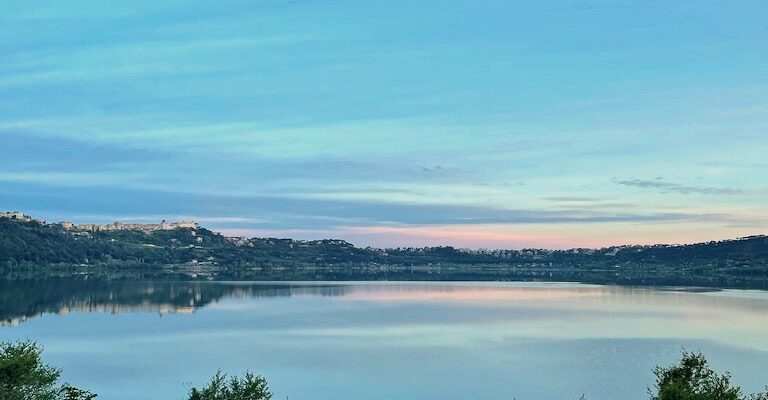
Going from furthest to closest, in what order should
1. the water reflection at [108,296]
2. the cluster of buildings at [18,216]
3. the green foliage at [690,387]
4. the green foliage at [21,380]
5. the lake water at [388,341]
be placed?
the cluster of buildings at [18,216]
the water reflection at [108,296]
the lake water at [388,341]
the green foliage at [21,380]
the green foliage at [690,387]

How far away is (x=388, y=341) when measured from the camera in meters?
39.8

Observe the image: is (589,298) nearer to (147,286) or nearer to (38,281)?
(147,286)

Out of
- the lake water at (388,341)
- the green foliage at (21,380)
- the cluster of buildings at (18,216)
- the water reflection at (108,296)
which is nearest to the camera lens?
the green foliage at (21,380)

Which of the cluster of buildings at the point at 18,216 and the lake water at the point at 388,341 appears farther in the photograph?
the cluster of buildings at the point at 18,216

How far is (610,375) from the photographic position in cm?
2866

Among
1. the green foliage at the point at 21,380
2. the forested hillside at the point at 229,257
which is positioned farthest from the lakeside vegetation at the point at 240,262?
the green foliage at the point at 21,380

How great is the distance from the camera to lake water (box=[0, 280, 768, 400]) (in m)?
27.4

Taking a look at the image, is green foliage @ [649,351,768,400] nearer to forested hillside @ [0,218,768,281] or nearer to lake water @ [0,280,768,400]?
lake water @ [0,280,768,400]

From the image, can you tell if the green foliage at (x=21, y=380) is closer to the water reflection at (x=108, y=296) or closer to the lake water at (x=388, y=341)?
the lake water at (x=388, y=341)

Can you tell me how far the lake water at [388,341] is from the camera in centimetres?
2742

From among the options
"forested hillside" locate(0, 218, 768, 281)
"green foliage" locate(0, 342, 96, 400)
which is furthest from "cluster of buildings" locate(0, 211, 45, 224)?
"green foliage" locate(0, 342, 96, 400)

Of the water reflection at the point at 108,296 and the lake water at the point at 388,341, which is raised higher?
the water reflection at the point at 108,296

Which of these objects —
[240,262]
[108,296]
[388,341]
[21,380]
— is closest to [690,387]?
[21,380]

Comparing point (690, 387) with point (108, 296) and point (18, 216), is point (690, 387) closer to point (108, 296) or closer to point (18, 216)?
point (108, 296)
